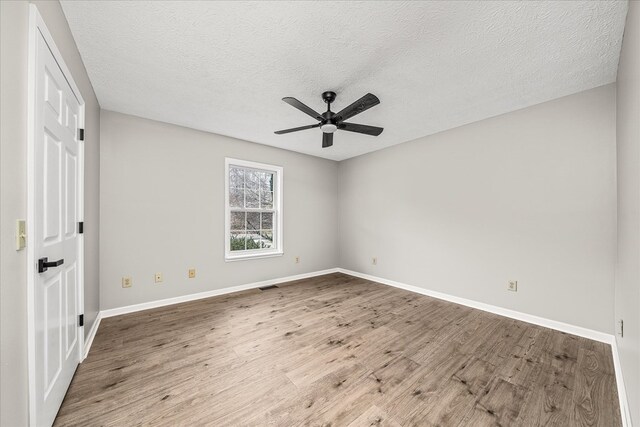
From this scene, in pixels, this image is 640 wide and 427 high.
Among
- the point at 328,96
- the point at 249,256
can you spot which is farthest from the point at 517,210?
the point at 249,256

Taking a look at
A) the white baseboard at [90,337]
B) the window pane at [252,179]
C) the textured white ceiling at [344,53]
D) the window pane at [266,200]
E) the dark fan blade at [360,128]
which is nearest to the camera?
the textured white ceiling at [344,53]

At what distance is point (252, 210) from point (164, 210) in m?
1.30

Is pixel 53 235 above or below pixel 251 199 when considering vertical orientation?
below

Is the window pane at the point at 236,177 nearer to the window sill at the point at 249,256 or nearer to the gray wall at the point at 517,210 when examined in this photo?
the window sill at the point at 249,256

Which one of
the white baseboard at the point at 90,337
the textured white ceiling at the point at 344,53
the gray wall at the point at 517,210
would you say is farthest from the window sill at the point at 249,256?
the textured white ceiling at the point at 344,53

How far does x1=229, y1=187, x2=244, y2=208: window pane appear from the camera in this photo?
13.2 feet

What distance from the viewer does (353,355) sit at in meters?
2.13

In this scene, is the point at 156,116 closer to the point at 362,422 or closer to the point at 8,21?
the point at 8,21

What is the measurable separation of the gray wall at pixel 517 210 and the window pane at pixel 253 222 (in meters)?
2.26

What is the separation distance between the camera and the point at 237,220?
4090 millimetres

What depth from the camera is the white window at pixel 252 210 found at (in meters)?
3.96

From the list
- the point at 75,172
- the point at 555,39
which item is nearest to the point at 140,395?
the point at 75,172

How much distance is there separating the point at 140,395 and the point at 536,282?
3810 mm

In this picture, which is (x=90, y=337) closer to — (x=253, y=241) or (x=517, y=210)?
(x=253, y=241)
